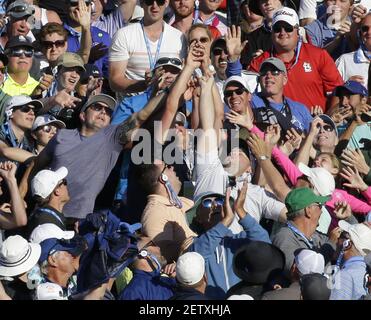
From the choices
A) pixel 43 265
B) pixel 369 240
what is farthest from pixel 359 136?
pixel 43 265

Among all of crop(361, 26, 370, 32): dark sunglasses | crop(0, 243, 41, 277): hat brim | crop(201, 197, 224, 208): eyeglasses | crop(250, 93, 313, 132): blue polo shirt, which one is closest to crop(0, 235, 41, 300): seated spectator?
crop(0, 243, 41, 277): hat brim

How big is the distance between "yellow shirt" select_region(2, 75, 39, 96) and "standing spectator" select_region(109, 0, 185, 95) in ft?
3.25

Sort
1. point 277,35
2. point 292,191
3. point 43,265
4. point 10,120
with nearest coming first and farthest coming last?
point 43,265 < point 292,191 < point 10,120 < point 277,35

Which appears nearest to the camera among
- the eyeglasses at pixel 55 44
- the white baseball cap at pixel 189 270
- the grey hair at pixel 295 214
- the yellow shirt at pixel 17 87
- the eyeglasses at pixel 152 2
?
the white baseball cap at pixel 189 270

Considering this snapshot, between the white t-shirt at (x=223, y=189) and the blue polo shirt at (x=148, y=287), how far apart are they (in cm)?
157

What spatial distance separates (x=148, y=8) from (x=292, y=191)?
10.4 ft

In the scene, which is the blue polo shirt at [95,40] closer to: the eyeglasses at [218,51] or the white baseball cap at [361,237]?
the eyeglasses at [218,51]

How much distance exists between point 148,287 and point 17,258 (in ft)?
3.52

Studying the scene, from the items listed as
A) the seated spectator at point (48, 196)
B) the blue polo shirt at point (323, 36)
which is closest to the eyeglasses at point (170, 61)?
the seated spectator at point (48, 196)

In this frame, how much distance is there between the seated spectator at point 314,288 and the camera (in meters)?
13.2

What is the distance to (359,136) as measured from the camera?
56.3 feet

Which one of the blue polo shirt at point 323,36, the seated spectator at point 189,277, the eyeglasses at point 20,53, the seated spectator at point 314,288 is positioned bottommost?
the blue polo shirt at point 323,36

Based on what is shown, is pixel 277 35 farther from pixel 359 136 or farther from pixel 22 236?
pixel 22 236

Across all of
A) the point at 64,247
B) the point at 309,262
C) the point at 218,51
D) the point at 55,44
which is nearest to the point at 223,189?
the point at 309,262
